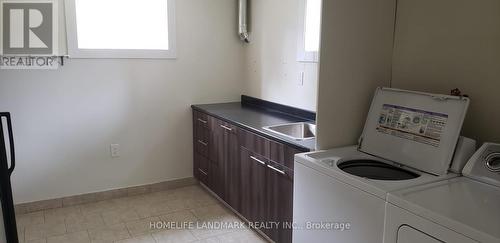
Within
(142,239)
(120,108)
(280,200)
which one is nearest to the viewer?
(280,200)

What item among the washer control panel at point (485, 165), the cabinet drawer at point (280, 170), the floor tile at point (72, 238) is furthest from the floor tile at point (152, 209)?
the washer control panel at point (485, 165)

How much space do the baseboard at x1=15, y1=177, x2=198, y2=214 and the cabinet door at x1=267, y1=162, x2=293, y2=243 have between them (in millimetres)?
1494

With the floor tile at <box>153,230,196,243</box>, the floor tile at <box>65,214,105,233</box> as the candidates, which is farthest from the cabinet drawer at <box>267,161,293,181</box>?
the floor tile at <box>65,214,105,233</box>

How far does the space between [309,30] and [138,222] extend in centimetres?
203

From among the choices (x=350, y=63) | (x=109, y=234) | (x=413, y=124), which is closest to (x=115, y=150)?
(x=109, y=234)

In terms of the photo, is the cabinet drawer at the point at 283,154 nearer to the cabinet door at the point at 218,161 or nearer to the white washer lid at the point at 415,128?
the white washer lid at the point at 415,128

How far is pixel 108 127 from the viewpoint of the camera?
3.31 metres

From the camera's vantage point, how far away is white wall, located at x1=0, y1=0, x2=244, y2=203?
3.04 meters

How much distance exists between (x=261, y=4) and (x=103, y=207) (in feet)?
7.55

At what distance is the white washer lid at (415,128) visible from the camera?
5.17 ft

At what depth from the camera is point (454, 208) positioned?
1.21m

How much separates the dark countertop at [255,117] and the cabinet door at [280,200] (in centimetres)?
19

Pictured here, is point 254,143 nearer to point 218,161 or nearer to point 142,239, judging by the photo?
point 218,161

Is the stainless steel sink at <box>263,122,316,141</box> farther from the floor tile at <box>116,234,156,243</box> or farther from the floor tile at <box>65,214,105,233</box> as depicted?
the floor tile at <box>65,214,105,233</box>
